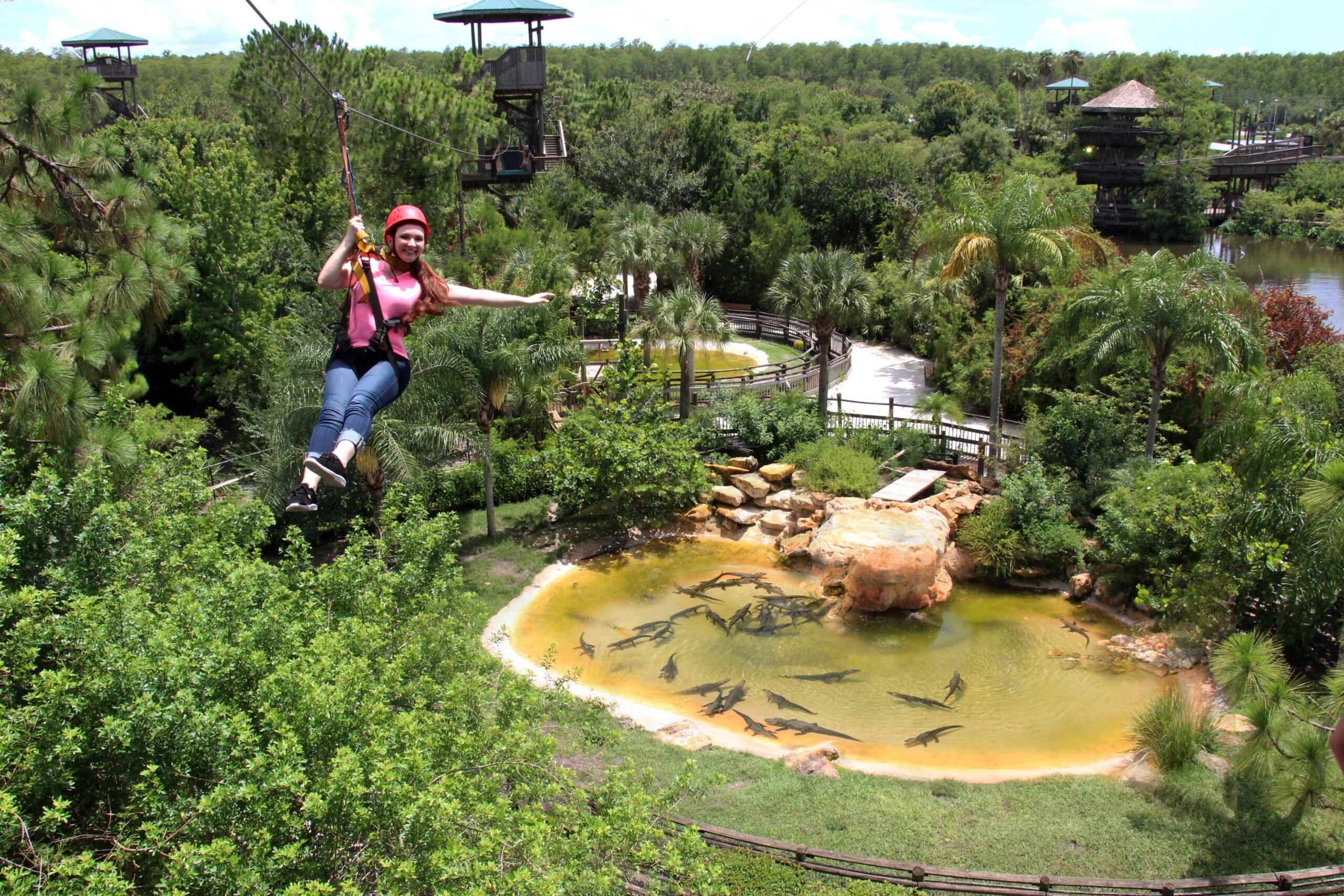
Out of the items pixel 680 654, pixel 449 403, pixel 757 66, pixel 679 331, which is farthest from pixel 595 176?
pixel 757 66

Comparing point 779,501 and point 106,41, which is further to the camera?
point 106,41

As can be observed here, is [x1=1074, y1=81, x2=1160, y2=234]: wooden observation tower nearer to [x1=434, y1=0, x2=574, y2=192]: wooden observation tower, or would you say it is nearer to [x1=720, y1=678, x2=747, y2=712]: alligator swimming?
[x1=434, y1=0, x2=574, y2=192]: wooden observation tower

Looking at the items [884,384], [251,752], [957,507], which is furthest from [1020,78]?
[251,752]

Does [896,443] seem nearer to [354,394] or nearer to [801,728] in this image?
[801,728]

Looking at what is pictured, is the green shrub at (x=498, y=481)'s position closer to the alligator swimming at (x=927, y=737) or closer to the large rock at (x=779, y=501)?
the large rock at (x=779, y=501)

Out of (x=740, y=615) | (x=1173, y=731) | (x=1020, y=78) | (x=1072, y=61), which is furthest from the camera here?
(x=1072, y=61)

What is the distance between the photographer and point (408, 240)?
344 inches

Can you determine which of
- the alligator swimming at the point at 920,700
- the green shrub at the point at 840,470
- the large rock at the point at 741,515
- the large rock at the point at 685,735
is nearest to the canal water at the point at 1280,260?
the green shrub at the point at 840,470

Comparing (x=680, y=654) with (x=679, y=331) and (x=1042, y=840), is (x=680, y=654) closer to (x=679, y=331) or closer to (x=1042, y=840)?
(x=1042, y=840)

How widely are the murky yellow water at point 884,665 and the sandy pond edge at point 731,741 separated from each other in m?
0.22

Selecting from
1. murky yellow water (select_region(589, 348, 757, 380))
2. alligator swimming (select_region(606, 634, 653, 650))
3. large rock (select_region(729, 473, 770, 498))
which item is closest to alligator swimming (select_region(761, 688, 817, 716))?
alligator swimming (select_region(606, 634, 653, 650))

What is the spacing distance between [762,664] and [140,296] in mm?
11585

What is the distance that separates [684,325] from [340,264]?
17.4 metres

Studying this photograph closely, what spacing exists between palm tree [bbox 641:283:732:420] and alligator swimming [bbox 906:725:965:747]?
1204 cm
